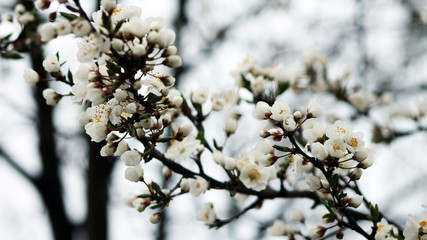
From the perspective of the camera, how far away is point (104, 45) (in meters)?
1.17

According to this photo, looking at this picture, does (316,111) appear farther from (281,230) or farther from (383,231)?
(281,230)

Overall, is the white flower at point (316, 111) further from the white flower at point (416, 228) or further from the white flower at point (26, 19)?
the white flower at point (26, 19)

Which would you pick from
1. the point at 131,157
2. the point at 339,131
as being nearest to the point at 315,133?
the point at 339,131

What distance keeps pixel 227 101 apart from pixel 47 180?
3.60 m

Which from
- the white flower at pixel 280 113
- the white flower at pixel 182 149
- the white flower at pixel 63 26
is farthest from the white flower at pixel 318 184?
the white flower at pixel 63 26

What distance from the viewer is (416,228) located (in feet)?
4.47

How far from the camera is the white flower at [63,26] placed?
3.85ft

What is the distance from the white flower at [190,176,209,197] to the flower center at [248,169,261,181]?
202 mm

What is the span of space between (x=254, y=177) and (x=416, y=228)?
0.63m

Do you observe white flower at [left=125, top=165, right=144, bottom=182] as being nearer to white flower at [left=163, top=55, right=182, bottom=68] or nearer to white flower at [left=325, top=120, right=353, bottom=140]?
white flower at [left=163, top=55, right=182, bottom=68]

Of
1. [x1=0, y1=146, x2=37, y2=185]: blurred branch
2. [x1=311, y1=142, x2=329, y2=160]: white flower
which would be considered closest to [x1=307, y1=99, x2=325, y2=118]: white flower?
[x1=311, y1=142, x2=329, y2=160]: white flower

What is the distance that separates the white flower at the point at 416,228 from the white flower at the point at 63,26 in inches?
50.0

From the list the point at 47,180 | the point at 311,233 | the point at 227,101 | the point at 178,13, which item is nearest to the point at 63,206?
the point at 47,180

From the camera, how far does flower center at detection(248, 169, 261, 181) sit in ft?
5.55
